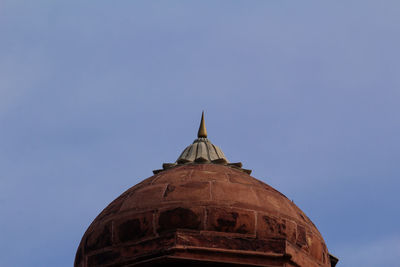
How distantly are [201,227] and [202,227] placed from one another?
14mm

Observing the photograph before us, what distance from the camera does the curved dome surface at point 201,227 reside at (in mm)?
14016

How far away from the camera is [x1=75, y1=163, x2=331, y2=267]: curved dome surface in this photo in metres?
14.0

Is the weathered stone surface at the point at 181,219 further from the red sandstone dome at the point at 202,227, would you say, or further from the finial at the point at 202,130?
the finial at the point at 202,130

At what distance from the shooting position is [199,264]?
13.9 metres

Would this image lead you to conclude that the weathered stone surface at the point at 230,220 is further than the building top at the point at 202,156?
No

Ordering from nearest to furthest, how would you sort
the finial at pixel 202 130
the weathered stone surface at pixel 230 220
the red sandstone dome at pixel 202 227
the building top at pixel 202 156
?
the red sandstone dome at pixel 202 227, the weathered stone surface at pixel 230 220, the building top at pixel 202 156, the finial at pixel 202 130

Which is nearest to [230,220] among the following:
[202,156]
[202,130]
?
[202,156]

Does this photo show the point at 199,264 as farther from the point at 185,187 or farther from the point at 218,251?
the point at 185,187

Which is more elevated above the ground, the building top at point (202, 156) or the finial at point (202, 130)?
the finial at point (202, 130)

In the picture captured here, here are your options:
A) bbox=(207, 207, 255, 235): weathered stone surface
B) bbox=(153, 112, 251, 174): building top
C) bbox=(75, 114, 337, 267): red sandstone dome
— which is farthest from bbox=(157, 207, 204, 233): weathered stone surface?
bbox=(153, 112, 251, 174): building top

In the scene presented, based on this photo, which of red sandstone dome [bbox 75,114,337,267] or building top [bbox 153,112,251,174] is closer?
red sandstone dome [bbox 75,114,337,267]

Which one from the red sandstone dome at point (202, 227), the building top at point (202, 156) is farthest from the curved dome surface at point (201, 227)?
the building top at point (202, 156)

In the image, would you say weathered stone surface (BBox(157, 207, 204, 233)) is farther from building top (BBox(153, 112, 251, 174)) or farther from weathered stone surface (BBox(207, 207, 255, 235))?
building top (BBox(153, 112, 251, 174))

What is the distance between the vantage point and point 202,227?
46.9ft
